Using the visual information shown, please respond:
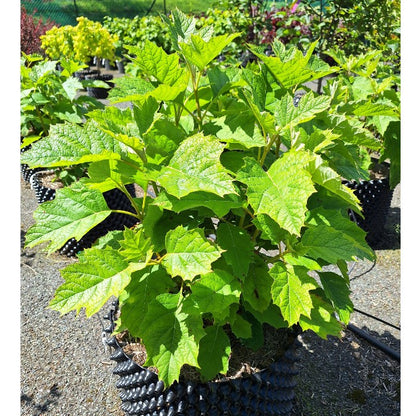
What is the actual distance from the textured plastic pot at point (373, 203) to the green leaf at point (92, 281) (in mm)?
2102

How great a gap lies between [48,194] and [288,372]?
217 centimetres

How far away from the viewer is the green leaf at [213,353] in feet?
3.64

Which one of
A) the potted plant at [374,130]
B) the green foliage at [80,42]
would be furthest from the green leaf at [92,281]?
the green foliage at [80,42]

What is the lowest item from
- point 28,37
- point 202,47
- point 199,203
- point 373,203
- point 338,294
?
point 28,37

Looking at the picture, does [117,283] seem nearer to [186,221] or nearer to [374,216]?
[186,221]

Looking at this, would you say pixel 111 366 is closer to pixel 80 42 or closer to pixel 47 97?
pixel 47 97

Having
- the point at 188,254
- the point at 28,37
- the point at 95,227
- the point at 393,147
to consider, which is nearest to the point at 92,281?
the point at 188,254

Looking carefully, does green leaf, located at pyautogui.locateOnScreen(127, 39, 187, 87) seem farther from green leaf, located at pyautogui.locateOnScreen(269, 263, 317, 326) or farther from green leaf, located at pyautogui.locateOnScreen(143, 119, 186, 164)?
green leaf, located at pyautogui.locateOnScreen(269, 263, 317, 326)

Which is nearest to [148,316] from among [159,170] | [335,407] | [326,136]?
[159,170]

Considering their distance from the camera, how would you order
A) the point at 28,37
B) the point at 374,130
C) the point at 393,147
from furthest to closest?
the point at 28,37, the point at 374,130, the point at 393,147

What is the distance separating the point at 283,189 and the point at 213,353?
0.54 meters

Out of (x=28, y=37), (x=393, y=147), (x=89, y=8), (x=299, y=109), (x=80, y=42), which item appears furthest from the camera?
(x=89, y=8)

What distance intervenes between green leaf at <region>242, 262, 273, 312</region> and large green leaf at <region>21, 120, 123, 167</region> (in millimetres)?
502

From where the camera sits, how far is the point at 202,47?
96 cm
